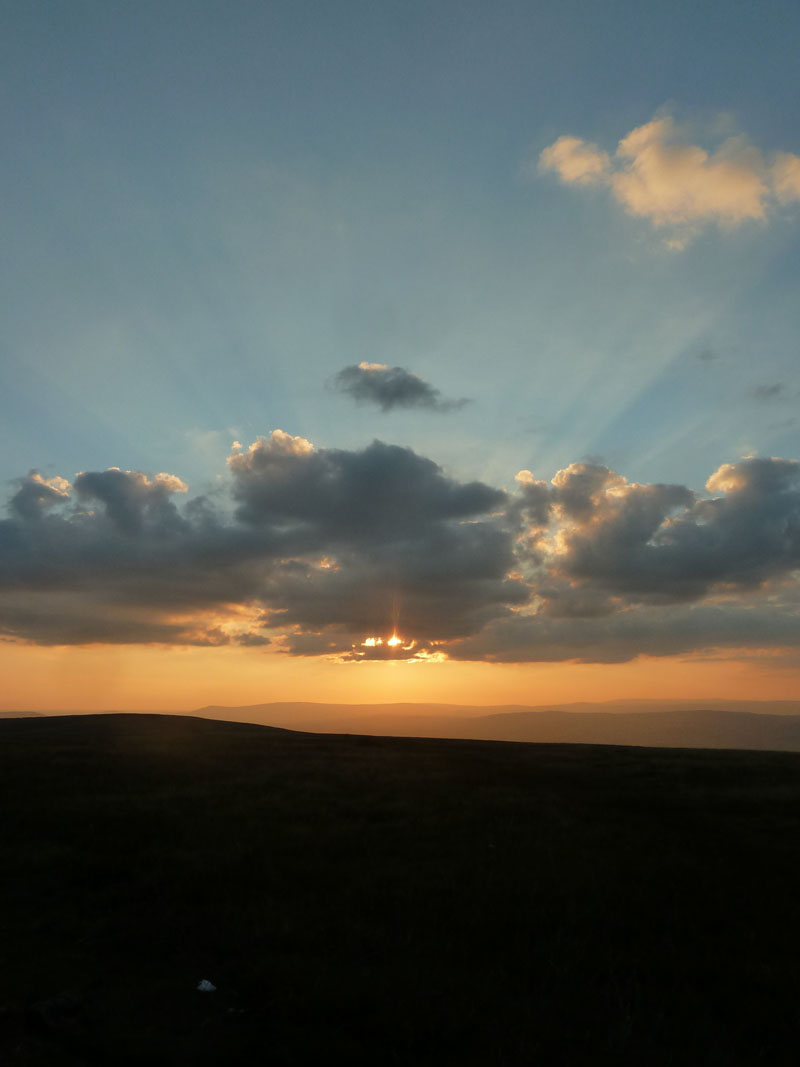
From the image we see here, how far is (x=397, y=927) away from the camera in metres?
12.8

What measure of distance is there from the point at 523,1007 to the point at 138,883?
9.93 meters

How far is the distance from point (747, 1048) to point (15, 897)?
46.7 ft

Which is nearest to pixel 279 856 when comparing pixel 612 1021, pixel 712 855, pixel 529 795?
pixel 612 1021

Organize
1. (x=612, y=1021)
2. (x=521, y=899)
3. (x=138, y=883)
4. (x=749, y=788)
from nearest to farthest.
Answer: (x=612, y=1021), (x=521, y=899), (x=138, y=883), (x=749, y=788)

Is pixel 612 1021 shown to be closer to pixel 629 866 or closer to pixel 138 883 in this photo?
pixel 629 866

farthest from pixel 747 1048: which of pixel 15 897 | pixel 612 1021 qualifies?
pixel 15 897

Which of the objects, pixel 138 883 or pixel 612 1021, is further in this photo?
pixel 138 883

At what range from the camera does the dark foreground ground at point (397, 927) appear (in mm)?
8867

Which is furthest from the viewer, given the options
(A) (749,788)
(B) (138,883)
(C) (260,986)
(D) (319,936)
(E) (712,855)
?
(A) (749,788)

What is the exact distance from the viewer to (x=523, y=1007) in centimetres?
966

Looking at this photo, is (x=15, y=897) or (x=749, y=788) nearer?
(x=15, y=897)

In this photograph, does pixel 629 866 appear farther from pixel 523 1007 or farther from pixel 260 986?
pixel 260 986

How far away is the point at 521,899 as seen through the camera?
47.2ft

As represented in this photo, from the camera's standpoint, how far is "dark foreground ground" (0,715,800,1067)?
887cm
